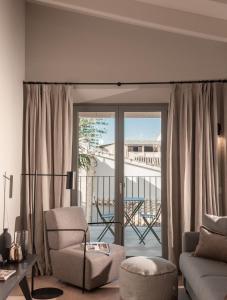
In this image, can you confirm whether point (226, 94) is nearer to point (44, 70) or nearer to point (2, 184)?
point (44, 70)

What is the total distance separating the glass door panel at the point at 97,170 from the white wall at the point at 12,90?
0.91 m

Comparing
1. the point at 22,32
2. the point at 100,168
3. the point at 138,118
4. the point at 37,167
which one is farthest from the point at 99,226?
the point at 22,32

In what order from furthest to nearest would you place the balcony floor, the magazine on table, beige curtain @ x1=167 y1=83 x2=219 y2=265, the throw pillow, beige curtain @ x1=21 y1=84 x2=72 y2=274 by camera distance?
the balcony floor < beige curtain @ x1=21 y1=84 x2=72 y2=274 < beige curtain @ x1=167 y1=83 x2=219 y2=265 < the magazine on table < the throw pillow

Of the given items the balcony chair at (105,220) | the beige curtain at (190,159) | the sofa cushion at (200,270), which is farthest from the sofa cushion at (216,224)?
the balcony chair at (105,220)

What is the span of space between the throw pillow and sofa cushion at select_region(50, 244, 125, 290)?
97 cm

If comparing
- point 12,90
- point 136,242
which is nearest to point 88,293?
point 136,242

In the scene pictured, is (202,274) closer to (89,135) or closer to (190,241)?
(190,241)

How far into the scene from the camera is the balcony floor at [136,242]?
4.83m

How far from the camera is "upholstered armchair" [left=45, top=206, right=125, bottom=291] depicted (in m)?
3.68

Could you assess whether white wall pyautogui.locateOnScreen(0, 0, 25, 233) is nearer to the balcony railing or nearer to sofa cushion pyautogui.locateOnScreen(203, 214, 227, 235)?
the balcony railing

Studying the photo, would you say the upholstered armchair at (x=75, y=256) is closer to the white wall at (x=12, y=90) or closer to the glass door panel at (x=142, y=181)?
the white wall at (x=12, y=90)

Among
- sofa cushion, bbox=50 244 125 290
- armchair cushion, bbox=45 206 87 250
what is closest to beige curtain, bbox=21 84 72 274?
armchair cushion, bbox=45 206 87 250

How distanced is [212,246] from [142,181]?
1.72 m

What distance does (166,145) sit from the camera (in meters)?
4.77
